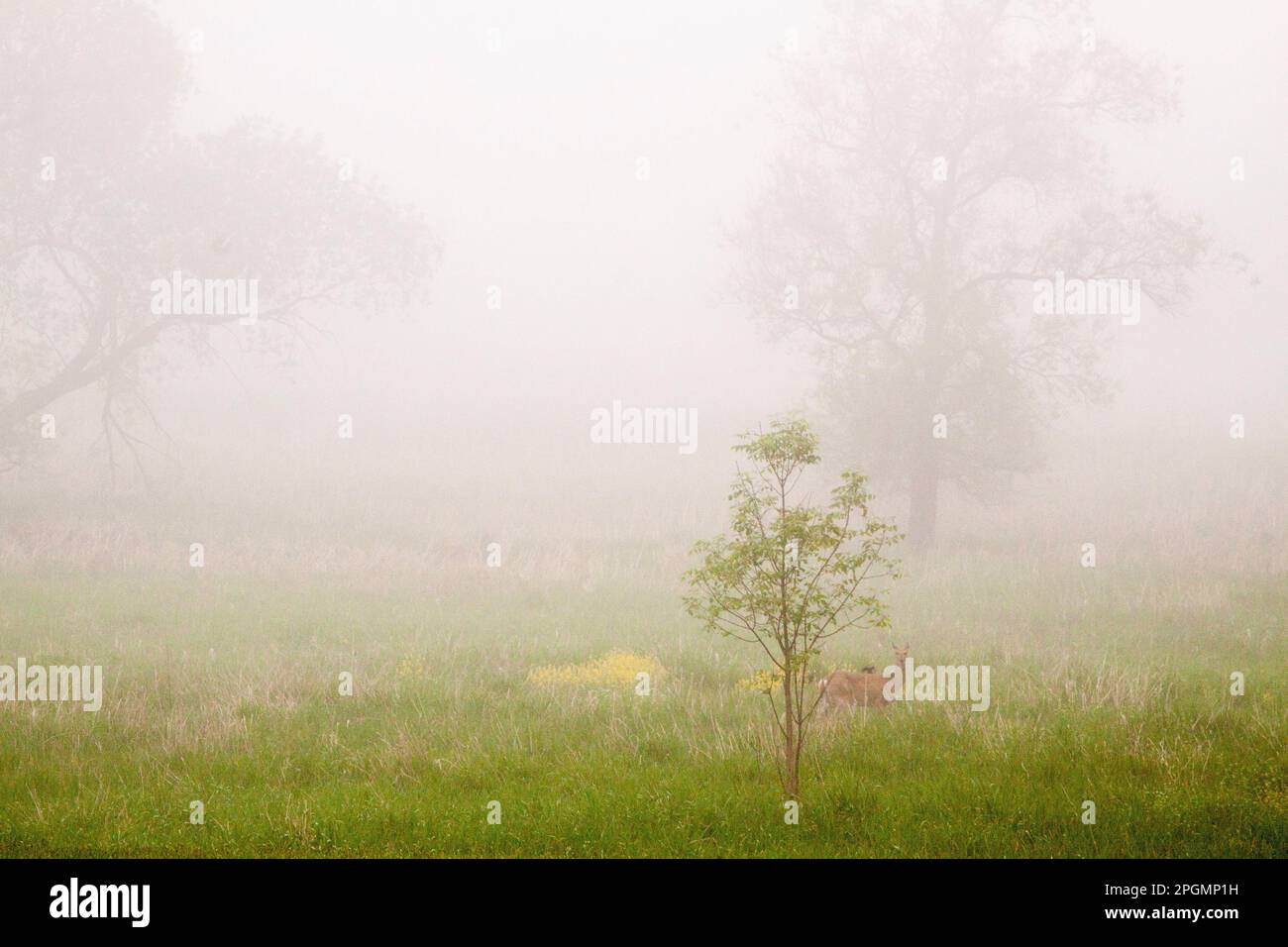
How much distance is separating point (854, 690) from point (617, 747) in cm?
269

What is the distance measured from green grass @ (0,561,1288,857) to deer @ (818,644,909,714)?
0.36 metres

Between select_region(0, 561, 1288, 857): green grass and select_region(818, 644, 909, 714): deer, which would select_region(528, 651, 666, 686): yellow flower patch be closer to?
select_region(0, 561, 1288, 857): green grass

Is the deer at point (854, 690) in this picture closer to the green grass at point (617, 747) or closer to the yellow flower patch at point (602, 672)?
the green grass at point (617, 747)

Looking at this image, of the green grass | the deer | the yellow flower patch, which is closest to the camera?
the green grass

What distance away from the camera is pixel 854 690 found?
10375 millimetres

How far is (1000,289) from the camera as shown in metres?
24.8

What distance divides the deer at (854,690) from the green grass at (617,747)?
0.36 m

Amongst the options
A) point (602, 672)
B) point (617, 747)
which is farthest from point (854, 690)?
point (602, 672)

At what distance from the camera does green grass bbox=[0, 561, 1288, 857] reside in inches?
277

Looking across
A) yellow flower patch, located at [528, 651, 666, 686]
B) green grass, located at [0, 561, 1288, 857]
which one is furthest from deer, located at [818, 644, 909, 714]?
yellow flower patch, located at [528, 651, 666, 686]

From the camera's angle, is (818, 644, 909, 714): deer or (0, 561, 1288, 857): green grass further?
(818, 644, 909, 714): deer

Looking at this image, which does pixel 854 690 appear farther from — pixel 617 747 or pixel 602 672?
pixel 602 672

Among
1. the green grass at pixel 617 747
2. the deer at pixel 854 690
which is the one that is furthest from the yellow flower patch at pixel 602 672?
the deer at pixel 854 690
